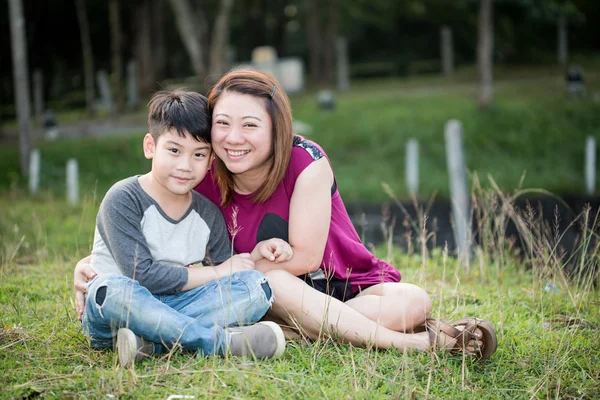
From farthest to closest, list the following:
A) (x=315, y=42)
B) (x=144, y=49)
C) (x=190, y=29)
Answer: (x=315, y=42), (x=144, y=49), (x=190, y=29)

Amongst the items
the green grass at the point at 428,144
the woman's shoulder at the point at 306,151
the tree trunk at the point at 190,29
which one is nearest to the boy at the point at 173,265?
the woman's shoulder at the point at 306,151

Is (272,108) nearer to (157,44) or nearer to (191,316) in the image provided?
(191,316)

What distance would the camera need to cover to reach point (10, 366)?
297cm

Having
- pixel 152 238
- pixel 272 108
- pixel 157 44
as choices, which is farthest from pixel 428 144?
pixel 157 44

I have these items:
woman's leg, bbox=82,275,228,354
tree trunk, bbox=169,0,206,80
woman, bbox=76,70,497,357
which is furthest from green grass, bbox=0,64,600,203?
woman's leg, bbox=82,275,228,354

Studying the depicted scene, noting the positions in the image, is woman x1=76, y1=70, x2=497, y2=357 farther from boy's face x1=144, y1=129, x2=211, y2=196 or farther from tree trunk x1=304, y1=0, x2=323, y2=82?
tree trunk x1=304, y1=0, x2=323, y2=82

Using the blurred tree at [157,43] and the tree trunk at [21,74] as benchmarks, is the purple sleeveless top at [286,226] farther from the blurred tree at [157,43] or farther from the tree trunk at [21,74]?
the blurred tree at [157,43]

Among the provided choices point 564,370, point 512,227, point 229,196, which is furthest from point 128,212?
point 512,227

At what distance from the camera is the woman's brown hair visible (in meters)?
3.32

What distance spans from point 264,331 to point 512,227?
5725mm

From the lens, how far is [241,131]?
3.29 meters

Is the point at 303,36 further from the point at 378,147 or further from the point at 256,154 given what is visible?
the point at 256,154

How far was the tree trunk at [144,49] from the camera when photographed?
2114cm

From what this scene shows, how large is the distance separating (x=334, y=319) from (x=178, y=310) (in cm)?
74
